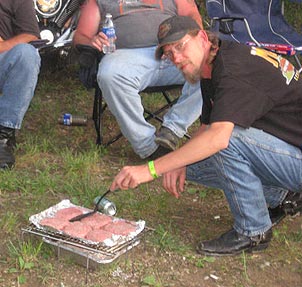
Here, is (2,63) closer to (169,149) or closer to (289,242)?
(169,149)

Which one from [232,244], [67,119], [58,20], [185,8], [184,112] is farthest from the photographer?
[58,20]

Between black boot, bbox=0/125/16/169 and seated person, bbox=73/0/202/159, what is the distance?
2.19 ft

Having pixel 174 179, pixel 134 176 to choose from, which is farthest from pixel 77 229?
pixel 174 179

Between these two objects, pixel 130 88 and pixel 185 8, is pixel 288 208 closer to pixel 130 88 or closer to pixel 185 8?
pixel 130 88

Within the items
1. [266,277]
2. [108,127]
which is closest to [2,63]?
[108,127]

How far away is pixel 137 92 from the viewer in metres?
4.25

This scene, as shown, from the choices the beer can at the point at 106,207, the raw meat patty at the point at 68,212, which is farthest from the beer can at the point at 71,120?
the raw meat patty at the point at 68,212

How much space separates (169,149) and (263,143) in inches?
49.2

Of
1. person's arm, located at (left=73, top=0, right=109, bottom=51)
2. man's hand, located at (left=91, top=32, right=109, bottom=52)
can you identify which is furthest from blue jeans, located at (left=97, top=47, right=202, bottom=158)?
person's arm, located at (left=73, top=0, right=109, bottom=51)

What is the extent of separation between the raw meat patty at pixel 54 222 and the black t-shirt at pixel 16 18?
1.80 m

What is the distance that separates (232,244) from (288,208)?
0.40m

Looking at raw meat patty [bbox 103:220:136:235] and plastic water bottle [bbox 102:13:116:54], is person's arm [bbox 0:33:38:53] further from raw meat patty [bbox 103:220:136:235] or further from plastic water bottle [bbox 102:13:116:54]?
raw meat patty [bbox 103:220:136:235]

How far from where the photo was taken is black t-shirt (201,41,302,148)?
291cm

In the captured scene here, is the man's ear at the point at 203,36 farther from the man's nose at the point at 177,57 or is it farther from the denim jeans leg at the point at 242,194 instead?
the denim jeans leg at the point at 242,194
